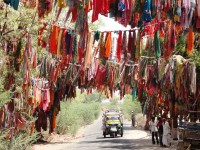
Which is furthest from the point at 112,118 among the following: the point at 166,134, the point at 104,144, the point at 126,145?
the point at 166,134

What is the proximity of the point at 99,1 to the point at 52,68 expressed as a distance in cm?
848

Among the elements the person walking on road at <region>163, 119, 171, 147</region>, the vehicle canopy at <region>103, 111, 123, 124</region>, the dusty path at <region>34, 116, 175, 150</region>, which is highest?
the person walking on road at <region>163, 119, 171, 147</region>

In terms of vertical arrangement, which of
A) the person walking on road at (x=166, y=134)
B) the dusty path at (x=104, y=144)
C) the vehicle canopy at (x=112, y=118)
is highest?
the person walking on road at (x=166, y=134)

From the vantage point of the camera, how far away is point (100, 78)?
15.7 m

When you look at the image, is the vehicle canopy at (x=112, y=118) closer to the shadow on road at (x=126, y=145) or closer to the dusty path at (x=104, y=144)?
the dusty path at (x=104, y=144)

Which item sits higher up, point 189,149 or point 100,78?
point 100,78

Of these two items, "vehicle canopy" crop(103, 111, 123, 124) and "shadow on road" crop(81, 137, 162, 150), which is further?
"vehicle canopy" crop(103, 111, 123, 124)

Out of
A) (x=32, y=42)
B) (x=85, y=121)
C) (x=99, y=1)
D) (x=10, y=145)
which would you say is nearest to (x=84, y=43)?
(x=99, y=1)

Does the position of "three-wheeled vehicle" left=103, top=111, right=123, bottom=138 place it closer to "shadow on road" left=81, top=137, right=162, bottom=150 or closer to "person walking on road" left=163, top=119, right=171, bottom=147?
"shadow on road" left=81, top=137, right=162, bottom=150

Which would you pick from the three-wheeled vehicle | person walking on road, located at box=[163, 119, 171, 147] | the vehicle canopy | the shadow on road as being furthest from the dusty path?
the vehicle canopy

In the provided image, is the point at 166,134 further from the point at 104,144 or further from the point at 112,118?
the point at 112,118

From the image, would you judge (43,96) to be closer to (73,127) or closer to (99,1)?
(99,1)

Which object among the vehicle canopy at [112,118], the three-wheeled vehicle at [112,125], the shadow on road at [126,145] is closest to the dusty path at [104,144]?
the shadow on road at [126,145]

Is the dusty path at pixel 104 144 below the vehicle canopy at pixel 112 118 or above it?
below
